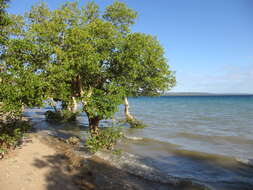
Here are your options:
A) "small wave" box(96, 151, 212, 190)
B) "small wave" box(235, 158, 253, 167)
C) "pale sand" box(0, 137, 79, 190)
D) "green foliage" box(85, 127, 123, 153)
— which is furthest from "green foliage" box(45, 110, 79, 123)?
"small wave" box(235, 158, 253, 167)

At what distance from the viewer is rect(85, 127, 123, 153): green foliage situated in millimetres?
12836

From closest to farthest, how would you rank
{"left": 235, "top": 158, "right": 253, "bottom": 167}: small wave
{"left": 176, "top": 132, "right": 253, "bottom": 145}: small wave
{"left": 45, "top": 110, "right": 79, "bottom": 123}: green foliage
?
{"left": 235, "top": 158, "right": 253, "bottom": 167}: small wave
{"left": 176, "top": 132, "right": 253, "bottom": 145}: small wave
{"left": 45, "top": 110, "right": 79, "bottom": 123}: green foliage

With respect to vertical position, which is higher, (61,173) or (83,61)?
A: (83,61)

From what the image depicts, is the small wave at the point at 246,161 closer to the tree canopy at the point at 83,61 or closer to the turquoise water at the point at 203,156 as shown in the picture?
the turquoise water at the point at 203,156

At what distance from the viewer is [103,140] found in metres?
13.1

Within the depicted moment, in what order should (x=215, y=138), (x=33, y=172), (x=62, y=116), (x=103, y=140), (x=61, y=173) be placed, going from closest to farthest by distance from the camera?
(x=33, y=172), (x=61, y=173), (x=103, y=140), (x=215, y=138), (x=62, y=116)

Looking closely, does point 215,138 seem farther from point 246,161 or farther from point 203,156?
point 246,161

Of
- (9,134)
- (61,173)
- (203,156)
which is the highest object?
(9,134)

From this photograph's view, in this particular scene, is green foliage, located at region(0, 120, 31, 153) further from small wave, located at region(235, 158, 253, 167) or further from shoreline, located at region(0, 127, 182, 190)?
small wave, located at region(235, 158, 253, 167)

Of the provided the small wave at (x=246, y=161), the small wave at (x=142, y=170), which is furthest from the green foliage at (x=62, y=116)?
the small wave at (x=246, y=161)

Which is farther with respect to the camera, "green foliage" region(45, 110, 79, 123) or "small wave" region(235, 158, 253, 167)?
"green foliage" region(45, 110, 79, 123)

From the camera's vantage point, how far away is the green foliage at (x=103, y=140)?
1284 cm

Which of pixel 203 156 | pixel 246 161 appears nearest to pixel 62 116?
pixel 203 156

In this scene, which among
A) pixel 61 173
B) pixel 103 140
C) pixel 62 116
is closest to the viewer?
pixel 61 173
